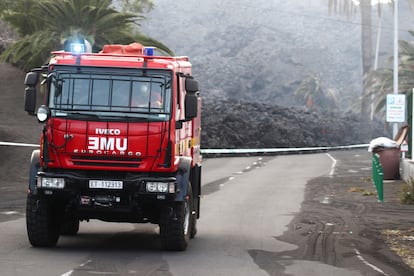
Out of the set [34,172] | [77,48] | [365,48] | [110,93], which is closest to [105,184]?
[34,172]

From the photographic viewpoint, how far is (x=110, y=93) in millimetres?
12930

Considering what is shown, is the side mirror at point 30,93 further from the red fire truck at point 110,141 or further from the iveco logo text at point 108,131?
the iveco logo text at point 108,131

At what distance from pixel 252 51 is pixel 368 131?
67.4 meters

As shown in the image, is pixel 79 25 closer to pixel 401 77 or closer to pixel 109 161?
pixel 401 77

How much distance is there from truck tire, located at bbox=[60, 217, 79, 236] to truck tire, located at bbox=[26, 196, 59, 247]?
1.54 meters

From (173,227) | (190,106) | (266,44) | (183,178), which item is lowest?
(173,227)

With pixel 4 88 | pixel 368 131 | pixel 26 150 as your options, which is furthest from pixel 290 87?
pixel 26 150

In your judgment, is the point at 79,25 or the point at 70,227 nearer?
the point at 70,227

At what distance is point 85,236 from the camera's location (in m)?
15.3

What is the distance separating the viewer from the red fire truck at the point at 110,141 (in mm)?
12711

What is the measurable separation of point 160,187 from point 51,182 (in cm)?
156

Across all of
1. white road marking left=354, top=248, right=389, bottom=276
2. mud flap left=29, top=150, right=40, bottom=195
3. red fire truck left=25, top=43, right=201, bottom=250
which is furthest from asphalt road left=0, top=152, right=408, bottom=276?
mud flap left=29, top=150, right=40, bottom=195

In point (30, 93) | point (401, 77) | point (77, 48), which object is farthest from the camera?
point (401, 77)

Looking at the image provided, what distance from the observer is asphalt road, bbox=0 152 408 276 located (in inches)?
453
